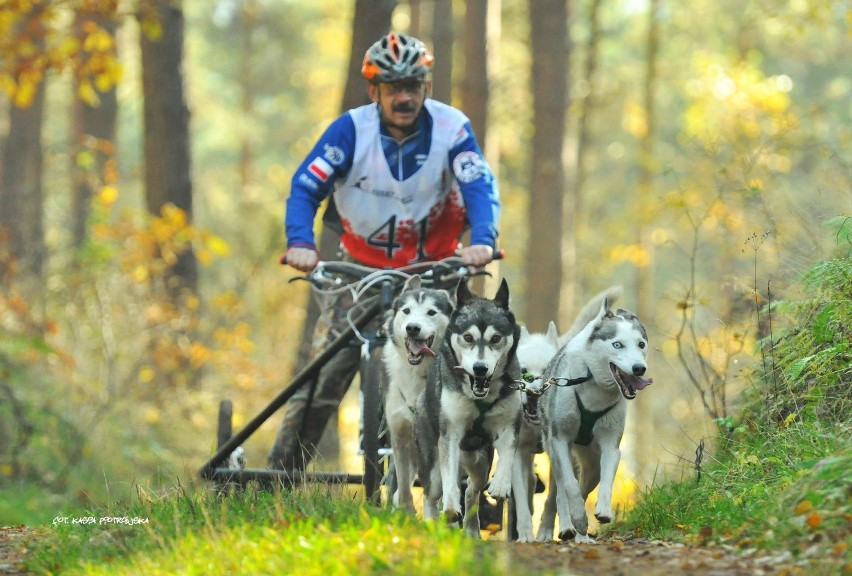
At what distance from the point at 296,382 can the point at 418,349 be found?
1232mm

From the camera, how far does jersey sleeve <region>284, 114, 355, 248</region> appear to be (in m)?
8.25

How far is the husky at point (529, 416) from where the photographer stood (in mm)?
7238

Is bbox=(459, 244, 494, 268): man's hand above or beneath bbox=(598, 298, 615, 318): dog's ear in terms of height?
above

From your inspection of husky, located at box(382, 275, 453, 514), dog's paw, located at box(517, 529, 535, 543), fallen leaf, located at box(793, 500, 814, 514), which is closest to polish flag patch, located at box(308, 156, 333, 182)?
husky, located at box(382, 275, 453, 514)

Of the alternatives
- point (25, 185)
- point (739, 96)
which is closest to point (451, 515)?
point (25, 185)

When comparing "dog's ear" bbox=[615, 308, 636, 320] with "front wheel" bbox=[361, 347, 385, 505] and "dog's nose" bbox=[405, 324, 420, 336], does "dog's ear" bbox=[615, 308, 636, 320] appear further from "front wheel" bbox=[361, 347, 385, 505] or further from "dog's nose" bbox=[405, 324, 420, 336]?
"front wheel" bbox=[361, 347, 385, 505]

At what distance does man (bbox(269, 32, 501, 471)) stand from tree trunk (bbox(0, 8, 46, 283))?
6.15 meters

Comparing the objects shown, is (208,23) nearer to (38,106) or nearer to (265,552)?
(38,106)

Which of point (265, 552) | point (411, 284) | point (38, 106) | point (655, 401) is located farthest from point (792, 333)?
point (655, 401)

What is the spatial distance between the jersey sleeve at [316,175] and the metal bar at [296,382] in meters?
0.61

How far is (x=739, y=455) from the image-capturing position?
285 inches

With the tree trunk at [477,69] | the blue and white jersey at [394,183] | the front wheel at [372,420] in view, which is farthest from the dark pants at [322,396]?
the tree trunk at [477,69]

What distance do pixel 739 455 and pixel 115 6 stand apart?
873 centimetres

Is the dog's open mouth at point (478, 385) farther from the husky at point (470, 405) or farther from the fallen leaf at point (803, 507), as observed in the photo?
the fallen leaf at point (803, 507)
